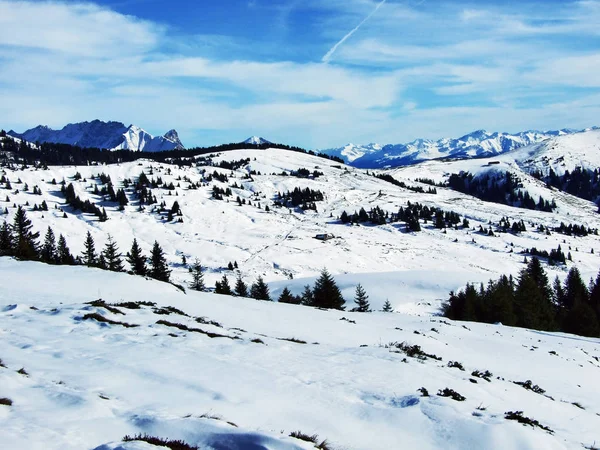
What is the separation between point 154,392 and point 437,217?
166 meters

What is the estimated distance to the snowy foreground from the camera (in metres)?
8.05

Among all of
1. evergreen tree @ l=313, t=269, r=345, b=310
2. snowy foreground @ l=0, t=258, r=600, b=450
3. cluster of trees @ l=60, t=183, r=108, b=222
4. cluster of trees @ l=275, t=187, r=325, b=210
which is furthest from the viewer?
cluster of trees @ l=275, t=187, r=325, b=210

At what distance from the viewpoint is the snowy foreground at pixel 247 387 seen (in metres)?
8.05

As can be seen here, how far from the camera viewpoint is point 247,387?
11641 mm

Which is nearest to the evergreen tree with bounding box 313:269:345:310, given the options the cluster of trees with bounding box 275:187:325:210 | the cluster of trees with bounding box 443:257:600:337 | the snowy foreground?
the cluster of trees with bounding box 443:257:600:337

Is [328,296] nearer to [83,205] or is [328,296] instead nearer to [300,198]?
[83,205]

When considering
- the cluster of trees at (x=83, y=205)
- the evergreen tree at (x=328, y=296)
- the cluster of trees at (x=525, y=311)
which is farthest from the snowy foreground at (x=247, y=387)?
the cluster of trees at (x=83, y=205)

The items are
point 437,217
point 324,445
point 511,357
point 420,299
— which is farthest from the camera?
point 437,217

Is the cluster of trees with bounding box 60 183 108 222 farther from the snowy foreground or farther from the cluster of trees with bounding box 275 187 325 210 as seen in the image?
the snowy foreground

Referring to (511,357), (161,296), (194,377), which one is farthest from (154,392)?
(511,357)

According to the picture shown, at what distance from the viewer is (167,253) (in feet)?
369

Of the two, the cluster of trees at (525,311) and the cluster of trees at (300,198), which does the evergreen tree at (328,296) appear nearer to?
the cluster of trees at (525,311)

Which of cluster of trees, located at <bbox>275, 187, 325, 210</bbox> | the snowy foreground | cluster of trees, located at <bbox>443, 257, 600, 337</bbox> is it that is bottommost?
cluster of trees, located at <bbox>443, 257, 600, 337</bbox>

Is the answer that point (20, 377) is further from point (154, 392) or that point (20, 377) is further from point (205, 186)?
point (205, 186)
